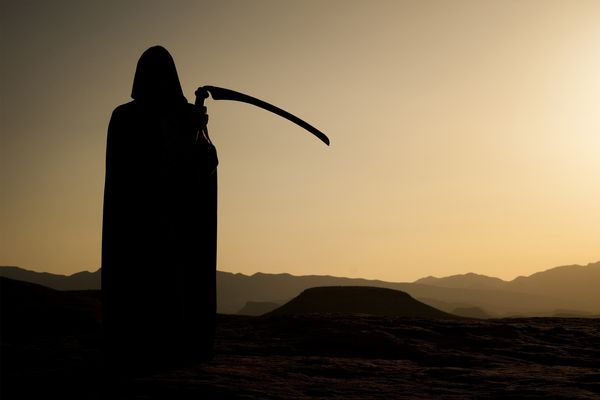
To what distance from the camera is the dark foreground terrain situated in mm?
5840

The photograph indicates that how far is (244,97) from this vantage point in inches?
299

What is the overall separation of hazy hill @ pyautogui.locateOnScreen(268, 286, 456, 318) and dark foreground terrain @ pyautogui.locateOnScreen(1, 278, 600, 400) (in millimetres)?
39191

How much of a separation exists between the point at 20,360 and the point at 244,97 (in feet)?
14.0

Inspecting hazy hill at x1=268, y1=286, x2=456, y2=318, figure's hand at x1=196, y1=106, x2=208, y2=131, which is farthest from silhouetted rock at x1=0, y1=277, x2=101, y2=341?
hazy hill at x1=268, y1=286, x2=456, y2=318

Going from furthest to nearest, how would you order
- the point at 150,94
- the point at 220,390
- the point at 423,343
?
the point at 423,343, the point at 150,94, the point at 220,390

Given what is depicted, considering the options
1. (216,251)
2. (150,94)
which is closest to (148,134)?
(150,94)

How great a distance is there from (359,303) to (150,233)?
163 feet

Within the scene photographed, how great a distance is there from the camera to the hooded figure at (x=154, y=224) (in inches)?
247

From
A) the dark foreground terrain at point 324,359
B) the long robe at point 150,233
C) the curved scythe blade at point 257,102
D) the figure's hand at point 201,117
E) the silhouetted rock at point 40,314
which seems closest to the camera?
the dark foreground terrain at point 324,359

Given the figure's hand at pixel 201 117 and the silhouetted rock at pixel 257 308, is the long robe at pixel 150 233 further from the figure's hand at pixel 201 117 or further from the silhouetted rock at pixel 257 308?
the silhouetted rock at pixel 257 308

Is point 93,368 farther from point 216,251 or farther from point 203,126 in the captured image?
point 203,126

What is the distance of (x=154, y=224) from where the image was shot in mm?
6402

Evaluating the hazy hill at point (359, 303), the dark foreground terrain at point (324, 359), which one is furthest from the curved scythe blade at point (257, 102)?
the hazy hill at point (359, 303)

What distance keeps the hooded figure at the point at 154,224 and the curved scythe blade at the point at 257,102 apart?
52cm
